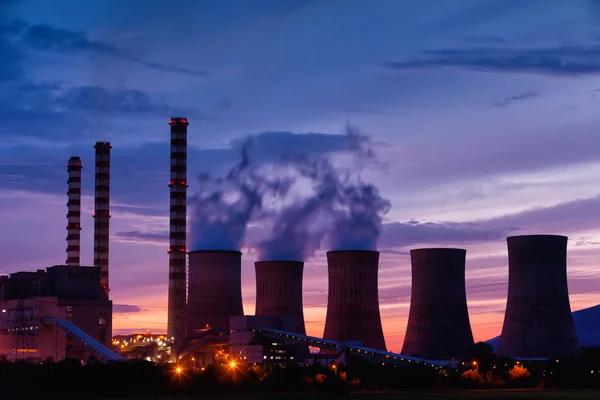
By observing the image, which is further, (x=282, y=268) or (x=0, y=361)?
(x=282, y=268)

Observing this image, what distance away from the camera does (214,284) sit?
68250 millimetres

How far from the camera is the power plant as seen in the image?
62.1 meters

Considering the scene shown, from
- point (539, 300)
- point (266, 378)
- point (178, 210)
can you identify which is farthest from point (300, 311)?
point (266, 378)

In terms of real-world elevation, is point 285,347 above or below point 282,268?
below

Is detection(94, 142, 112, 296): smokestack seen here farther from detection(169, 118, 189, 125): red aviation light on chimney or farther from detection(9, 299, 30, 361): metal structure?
detection(9, 299, 30, 361): metal structure

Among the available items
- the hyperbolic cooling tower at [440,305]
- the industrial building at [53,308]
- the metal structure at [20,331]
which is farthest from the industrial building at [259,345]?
the metal structure at [20,331]

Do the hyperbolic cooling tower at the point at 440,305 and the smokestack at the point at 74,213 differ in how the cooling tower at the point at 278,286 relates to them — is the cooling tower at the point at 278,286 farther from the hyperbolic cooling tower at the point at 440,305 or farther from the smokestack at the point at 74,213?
the smokestack at the point at 74,213

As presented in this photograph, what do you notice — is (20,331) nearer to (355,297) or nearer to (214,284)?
(214,284)

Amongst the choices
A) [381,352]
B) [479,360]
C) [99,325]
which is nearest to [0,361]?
[99,325]

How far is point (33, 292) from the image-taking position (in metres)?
75.3

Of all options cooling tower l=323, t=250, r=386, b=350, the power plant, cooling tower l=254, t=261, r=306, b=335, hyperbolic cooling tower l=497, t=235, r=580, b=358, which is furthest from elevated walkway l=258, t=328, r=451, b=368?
hyperbolic cooling tower l=497, t=235, r=580, b=358

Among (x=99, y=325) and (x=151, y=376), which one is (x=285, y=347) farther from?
(x=151, y=376)

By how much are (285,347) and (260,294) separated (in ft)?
13.2

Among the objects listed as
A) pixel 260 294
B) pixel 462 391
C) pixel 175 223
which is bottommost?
pixel 462 391
